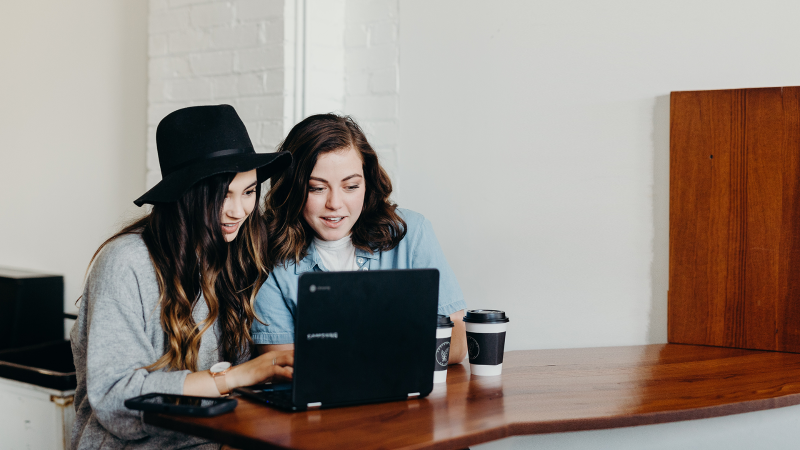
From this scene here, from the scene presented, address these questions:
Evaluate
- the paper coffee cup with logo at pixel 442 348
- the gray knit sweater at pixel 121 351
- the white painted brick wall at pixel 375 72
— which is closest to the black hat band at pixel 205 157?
the gray knit sweater at pixel 121 351

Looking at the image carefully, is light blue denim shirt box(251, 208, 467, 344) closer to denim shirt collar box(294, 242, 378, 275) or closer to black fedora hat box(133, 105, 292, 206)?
denim shirt collar box(294, 242, 378, 275)

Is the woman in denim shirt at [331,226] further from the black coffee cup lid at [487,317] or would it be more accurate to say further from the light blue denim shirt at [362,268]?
the black coffee cup lid at [487,317]

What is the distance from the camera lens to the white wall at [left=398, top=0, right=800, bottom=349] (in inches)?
78.9

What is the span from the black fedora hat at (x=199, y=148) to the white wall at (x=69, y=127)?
1.38 metres

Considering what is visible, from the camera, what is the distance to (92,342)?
127 centimetres

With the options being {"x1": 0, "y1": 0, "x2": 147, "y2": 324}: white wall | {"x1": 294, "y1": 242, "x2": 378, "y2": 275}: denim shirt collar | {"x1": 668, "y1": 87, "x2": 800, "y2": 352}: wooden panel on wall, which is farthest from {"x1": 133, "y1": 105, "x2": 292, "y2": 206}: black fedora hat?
{"x1": 0, "y1": 0, "x2": 147, "y2": 324}: white wall

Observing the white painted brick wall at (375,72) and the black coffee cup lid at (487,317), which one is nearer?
the black coffee cup lid at (487,317)

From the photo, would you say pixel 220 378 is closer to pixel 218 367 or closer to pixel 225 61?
pixel 218 367

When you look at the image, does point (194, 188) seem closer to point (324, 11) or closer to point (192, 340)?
point (192, 340)

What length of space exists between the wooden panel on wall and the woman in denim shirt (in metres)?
0.75

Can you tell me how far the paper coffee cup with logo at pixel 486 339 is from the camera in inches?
57.2

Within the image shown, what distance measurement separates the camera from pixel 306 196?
5.63 feet

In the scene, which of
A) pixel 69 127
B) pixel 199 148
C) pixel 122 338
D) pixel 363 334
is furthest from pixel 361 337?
pixel 69 127

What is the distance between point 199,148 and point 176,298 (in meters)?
0.33
